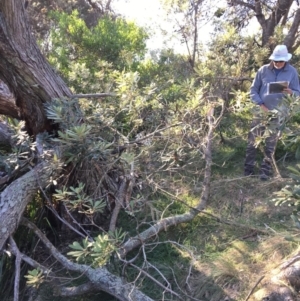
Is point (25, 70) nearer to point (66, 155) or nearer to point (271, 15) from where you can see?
point (66, 155)

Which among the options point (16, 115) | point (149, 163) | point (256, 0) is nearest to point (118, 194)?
point (149, 163)

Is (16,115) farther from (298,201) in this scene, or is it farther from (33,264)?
(298,201)

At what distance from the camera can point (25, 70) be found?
337 cm

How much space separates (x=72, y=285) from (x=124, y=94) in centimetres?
162

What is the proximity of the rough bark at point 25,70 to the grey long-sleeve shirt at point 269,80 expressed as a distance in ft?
7.17

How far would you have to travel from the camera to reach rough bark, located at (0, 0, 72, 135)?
3189 millimetres

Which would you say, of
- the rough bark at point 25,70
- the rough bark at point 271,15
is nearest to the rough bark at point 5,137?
the rough bark at point 25,70

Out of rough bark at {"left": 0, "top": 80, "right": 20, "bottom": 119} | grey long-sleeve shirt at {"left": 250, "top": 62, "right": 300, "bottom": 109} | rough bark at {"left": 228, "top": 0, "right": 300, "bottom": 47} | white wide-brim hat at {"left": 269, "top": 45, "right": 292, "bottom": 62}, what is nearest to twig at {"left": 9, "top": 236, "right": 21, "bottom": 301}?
rough bark at {"left": 0, "top": 80, "right": 20, "bottom": 119}

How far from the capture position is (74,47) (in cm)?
618

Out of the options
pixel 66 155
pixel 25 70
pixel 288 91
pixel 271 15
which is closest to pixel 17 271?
pixel 66 155

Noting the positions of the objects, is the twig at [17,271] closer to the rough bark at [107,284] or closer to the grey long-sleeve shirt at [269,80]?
the rough bark at [107,284]

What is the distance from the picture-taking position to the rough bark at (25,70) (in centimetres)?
319

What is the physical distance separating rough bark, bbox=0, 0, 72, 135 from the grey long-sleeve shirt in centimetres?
219

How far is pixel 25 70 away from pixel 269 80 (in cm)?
269
